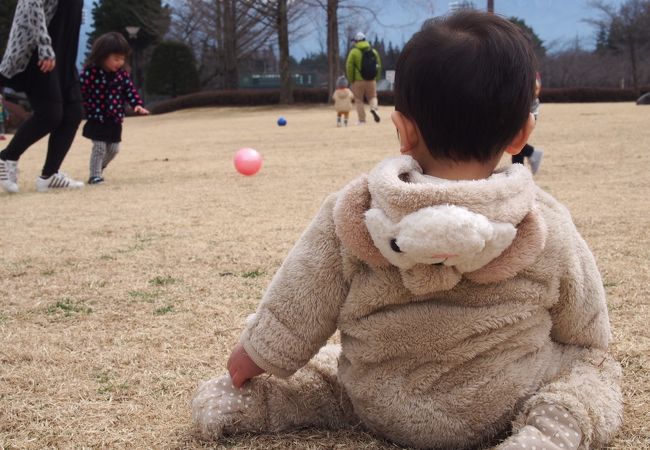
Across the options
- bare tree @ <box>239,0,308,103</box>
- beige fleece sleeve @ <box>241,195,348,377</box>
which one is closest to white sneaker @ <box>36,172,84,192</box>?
beige fleece sleeve @ <box>241,195,348,377</box>

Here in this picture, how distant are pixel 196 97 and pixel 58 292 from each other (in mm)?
27240

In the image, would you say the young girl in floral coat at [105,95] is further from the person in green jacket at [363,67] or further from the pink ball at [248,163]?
the person in green jacket at [363,67]

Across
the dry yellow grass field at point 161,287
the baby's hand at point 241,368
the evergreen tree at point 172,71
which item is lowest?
the dry yellow grass field at point 161,287

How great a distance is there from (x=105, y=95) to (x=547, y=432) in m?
5.54

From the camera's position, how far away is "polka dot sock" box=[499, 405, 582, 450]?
Result: 131 cm

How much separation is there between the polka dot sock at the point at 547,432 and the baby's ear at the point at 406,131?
0.55 meters

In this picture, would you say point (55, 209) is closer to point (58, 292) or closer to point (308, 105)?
point (58, 292)

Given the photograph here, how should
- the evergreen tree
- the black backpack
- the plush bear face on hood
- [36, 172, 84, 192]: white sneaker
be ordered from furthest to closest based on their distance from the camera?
the evergreen tree < the black backpack < [36, 172, 84, 192]: white sneaker < the plush bear face on hood

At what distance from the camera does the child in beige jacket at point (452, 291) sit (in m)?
1.32

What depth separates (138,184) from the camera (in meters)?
6.29

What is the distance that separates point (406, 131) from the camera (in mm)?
1423

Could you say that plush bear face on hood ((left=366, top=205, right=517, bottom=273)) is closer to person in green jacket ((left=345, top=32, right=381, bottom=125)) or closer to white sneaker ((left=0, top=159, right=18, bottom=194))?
white sneaker ((left=0, top=159, right=18, bottom=194))

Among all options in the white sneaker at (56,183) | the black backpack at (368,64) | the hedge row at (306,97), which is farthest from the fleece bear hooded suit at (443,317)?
the hedge row at (306,97)

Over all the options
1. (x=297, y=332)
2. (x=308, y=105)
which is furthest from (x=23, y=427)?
(x=308, y=105)
